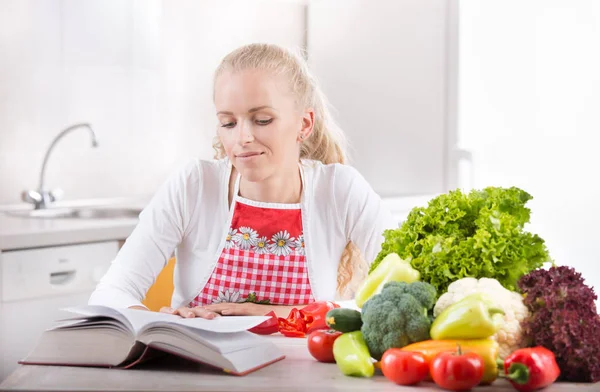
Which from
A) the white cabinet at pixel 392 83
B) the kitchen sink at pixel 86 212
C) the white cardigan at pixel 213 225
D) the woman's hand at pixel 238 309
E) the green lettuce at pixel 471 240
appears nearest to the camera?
the green lettuce at pixel 471 240

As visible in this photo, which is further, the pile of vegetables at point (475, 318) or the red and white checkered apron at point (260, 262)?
the red and white checkered apron at point (260, 262)

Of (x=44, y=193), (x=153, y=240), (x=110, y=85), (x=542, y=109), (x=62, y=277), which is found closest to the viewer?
(x=153, y=240)

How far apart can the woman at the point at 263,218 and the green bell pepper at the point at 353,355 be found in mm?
678

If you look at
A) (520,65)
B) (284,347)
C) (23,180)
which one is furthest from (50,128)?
(284,347)

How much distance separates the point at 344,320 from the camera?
139 cm

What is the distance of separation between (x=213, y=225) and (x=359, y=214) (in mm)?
412

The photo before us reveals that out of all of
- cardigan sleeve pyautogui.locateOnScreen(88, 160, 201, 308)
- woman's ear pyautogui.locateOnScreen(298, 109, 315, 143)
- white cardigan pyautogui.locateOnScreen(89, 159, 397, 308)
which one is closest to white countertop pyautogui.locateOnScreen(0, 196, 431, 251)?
white cardigan pyautogui.locateOnScreen(89, 159, 397, 308)

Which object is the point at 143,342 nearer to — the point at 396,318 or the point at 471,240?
the point at 396,318

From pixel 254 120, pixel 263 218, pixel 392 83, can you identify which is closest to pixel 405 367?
pixel 254 120

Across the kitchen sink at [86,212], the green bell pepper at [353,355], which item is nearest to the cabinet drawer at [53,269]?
the kitchen sink at [86,212]

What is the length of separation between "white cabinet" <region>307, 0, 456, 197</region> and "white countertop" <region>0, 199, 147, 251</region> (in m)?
1.62

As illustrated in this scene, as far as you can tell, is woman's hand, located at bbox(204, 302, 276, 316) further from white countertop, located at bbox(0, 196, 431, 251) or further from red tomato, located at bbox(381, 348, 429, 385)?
white countertop, located at bbox(0, 196, 431, 251)

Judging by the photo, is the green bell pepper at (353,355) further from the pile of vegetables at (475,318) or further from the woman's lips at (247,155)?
the woman's lips at (247,155)

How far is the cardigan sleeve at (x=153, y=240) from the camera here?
209 centimetres
